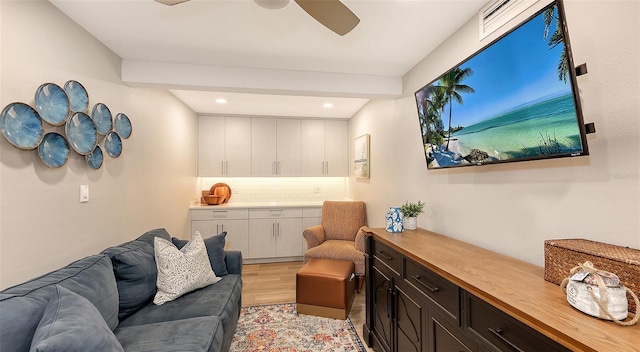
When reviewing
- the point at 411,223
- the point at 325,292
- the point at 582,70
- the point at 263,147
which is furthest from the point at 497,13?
the point at 263,147

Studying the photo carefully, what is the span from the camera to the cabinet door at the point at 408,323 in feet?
4.84

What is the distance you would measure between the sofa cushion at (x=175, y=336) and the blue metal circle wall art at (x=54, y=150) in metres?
1.07

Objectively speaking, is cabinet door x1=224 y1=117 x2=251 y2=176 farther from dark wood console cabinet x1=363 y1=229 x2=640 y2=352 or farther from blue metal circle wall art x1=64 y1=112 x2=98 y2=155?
dark wood console cabinet x1=363 y1=229 x2=640 y2=352

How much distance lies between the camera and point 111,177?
7.13 ft

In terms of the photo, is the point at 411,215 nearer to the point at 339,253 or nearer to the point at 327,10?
the point at 339,253

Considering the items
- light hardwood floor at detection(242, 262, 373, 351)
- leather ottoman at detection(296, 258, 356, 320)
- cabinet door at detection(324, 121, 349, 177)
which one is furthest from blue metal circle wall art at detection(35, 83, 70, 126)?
cabinet door at detection(324, 121, 349, 177)

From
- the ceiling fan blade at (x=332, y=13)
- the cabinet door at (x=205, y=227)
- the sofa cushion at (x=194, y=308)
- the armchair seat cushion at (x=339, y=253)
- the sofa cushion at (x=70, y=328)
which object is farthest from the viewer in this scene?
the cabinet door at (x=205, y=227)

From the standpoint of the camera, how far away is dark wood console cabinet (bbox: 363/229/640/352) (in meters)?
0.77

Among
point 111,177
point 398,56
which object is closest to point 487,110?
point 398,56

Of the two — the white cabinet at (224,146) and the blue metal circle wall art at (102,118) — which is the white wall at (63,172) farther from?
the white cabinet at (224,146)

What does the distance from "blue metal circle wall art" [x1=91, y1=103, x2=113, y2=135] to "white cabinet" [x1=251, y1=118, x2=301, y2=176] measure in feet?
8.40

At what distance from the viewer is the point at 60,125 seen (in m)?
1.61

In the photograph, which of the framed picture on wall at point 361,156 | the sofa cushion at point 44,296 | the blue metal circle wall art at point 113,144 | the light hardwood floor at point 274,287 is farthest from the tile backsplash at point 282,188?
the sofa cushion at point 44,296

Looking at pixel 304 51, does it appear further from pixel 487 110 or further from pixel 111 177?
pixel 111 177
